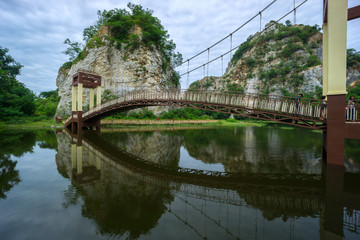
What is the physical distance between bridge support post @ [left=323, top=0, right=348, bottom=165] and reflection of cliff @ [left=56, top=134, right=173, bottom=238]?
21.7ft

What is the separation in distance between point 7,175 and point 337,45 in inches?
490

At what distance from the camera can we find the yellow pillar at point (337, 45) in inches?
268

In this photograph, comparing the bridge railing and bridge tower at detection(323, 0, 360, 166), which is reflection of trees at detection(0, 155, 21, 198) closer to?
the bridge railing

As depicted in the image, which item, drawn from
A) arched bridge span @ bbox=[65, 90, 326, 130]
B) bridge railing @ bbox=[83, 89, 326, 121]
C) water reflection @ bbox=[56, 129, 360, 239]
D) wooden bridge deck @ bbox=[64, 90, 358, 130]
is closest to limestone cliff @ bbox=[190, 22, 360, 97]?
arched bridge span @ bbox=[65, 90, 326, 130]

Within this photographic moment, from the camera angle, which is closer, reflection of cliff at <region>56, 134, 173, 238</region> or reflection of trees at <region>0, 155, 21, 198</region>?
reflection of cliff at <region>56, 134, 173, 238</region>

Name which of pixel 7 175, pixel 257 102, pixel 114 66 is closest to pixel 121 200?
pixel 7 175

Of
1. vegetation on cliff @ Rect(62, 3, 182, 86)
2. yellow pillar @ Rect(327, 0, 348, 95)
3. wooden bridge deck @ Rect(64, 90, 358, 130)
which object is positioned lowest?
wooden bridge deck @ Rect(64, 90, 358, 130)

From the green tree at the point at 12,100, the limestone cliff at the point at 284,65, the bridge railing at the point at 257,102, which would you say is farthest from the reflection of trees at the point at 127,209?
the limestone cliff at the point at 284,65

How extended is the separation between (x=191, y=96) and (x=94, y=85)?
13384 millimetres

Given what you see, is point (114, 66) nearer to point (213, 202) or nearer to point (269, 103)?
point (269, 103)

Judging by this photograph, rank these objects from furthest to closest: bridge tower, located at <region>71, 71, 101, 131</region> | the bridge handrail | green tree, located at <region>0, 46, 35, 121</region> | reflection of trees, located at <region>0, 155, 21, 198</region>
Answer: green tree, located at <region>0, 46, 35, 121</region> → bridge tower, located at <region>71, 71, 101, 131</region> → the bridge handrail → reflection of trees, located at <region>0, 155, 21, 198</region>

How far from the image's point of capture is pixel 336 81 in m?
6.88

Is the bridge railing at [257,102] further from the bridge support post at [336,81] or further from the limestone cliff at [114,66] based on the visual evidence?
the limestone cliff at [114,66]

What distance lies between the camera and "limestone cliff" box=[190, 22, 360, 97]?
5625 centimetres
